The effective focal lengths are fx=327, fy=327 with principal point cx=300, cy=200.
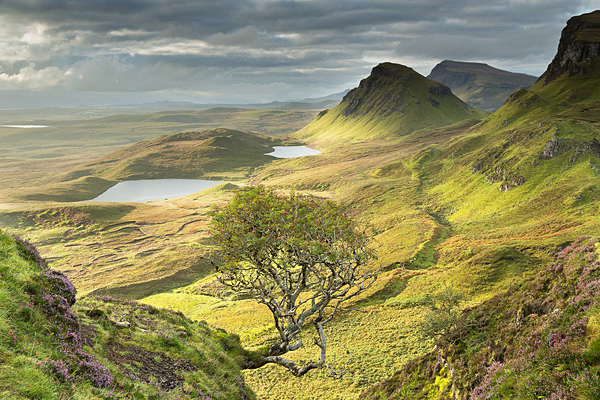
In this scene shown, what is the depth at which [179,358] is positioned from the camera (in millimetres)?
20891

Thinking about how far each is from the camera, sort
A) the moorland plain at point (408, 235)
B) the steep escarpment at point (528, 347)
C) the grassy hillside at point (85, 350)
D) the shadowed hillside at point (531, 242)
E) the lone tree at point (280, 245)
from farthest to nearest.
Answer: the moorland plain at point (408, 235) → the lone tree at point (280, 245) → the shadowed hillside at point (531, 242) → the steep escarpment at point (528, 347) → the grassy hillside at point (85, 350)

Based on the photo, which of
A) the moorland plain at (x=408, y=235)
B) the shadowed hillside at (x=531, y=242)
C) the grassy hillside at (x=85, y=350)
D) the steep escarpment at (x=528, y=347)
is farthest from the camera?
the moorland plain at (x=408, y=235)

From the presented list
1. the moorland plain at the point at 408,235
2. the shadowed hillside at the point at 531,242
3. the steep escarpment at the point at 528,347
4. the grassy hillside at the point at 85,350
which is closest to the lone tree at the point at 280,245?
the moorland plain at the point at 408,235

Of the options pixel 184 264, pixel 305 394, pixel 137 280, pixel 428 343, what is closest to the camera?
pixel 305 394

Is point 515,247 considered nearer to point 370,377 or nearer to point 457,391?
point 370,377

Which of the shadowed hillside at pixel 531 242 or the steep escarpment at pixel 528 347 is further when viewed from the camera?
the shadowed hillside at pixel 531 242

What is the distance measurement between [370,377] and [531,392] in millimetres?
30004

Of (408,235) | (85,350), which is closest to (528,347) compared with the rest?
(85,350)

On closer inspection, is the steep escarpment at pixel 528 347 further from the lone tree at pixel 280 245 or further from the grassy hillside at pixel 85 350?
the grassy hillside at pixel 85 350

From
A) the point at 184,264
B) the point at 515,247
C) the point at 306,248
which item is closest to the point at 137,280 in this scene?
the point at 184,264

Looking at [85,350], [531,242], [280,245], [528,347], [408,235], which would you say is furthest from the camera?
[408,235]

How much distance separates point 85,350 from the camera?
15.2 meters

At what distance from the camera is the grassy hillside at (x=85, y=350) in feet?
36.1

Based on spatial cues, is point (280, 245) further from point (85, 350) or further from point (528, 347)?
point (528, 347)
